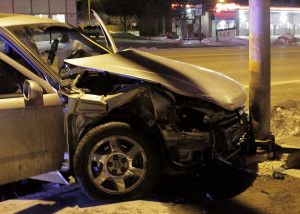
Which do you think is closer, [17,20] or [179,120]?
[179,120]

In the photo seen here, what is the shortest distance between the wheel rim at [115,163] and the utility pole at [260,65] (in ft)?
6.52

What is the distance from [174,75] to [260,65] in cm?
139

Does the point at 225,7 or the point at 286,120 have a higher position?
the point at 225,7

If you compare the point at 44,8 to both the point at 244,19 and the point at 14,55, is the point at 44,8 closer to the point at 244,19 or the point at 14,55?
the point at 244,19

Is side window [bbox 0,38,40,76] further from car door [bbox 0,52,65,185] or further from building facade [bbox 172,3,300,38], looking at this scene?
building facade [bbox 172,3,300,38]

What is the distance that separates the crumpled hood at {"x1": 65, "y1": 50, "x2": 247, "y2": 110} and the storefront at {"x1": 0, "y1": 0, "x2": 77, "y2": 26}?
3675 cm

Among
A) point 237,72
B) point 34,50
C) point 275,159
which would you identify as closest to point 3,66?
point 34,50

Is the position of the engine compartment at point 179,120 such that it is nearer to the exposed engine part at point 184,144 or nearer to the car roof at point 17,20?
the exposed engine part at point 184,144

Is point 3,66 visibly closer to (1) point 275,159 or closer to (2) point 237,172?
(2) point 237,172

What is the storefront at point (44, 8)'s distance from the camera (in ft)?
132

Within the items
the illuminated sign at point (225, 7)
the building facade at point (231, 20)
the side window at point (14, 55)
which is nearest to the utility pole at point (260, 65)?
the side window at point (14, 55)

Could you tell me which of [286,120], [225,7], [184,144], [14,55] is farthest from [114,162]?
[225,7]

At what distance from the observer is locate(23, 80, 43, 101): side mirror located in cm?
379

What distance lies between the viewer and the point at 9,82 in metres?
4.02
